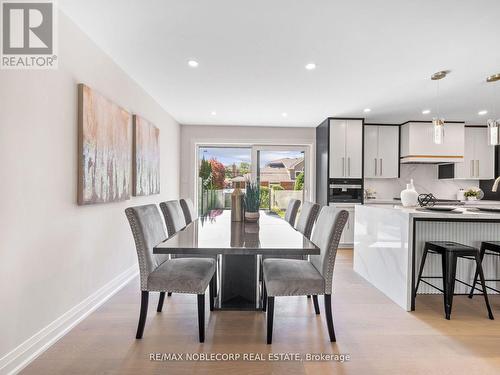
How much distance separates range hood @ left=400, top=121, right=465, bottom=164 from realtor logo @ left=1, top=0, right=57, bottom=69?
5.31 m

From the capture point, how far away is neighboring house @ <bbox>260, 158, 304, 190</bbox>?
19.0 feet

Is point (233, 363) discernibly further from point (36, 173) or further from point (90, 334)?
point (36, 173)

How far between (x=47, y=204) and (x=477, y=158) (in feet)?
22.1

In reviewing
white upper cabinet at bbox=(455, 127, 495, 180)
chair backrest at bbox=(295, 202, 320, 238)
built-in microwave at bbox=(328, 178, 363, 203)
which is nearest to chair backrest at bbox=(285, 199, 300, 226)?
chair backrest at bbox=(295, 202, 320, 238)

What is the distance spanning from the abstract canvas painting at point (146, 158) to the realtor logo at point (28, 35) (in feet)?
4.52

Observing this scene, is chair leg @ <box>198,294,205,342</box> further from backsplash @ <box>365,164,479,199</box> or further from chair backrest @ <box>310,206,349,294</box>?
backsplash @ <box>365,164,479,199</box>

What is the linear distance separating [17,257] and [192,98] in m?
2.87

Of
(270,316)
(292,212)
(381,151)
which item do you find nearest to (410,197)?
(292,212)

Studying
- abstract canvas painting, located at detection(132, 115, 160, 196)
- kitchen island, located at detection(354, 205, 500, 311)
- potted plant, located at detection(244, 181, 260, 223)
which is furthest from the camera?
abstract canvas painting, located at detection(132, 115, 160, 196)

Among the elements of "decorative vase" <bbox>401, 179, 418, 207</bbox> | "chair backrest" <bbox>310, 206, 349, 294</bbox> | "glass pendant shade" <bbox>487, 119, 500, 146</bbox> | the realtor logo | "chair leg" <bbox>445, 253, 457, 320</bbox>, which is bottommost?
"chair leg" <bbox>445, 253, 457, 320</bbox>

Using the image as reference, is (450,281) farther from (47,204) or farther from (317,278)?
(47,204)

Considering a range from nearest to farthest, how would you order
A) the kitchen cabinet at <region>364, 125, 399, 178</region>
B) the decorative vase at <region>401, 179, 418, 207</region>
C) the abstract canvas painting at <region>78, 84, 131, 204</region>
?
the abstract canvas painting at <region>78, 84, 131, 204</region> → the decorative vase at <region>401, 179, 418, 207</region> → the kitchen cabinet at <region>364, 125, 399, 178</region>

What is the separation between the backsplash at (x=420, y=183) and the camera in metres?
5.71

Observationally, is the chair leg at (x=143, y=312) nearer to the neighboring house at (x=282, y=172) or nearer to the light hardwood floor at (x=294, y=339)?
the light hardwood floor at (x=294, y=339)
